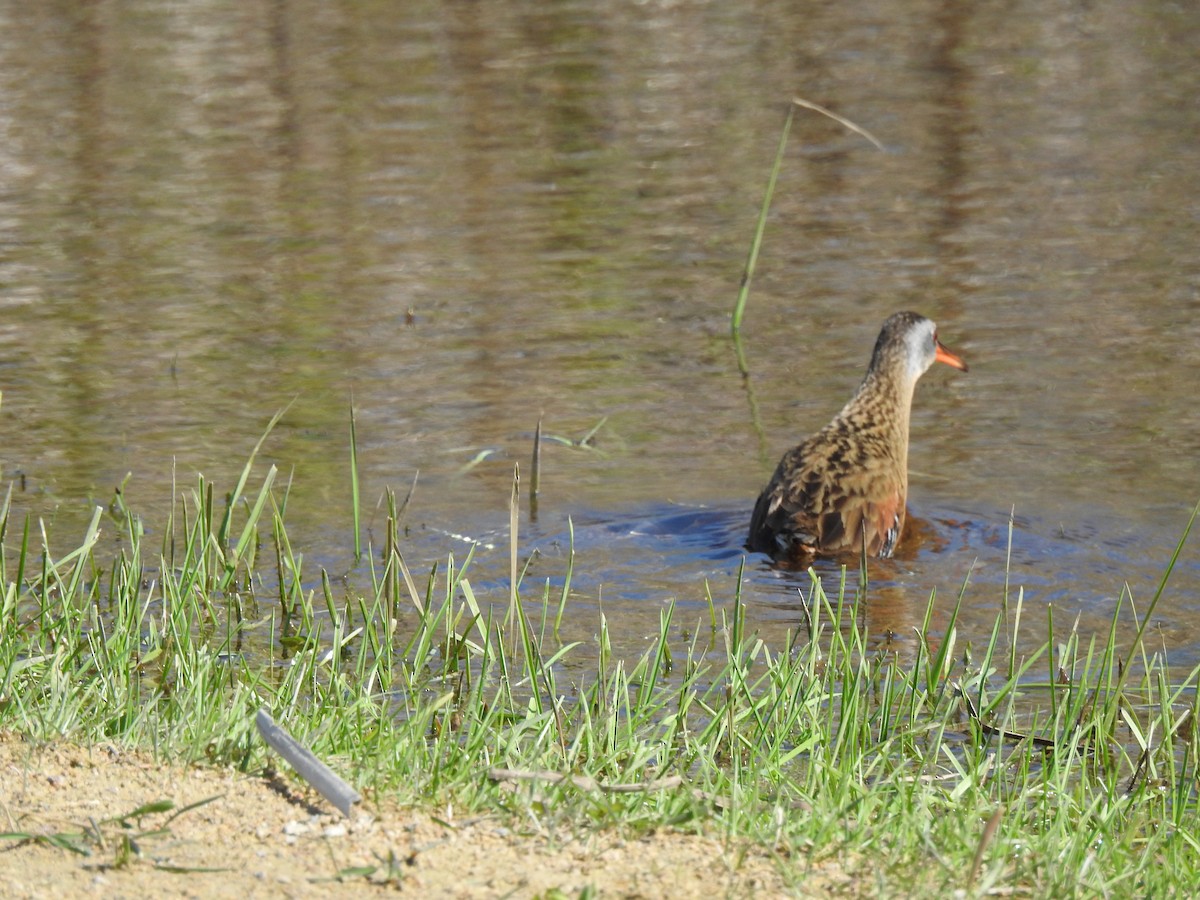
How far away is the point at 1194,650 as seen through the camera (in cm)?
645

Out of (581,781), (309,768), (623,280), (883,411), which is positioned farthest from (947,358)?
(309,768)

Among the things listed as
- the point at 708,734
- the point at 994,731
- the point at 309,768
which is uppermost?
the point at 309,768

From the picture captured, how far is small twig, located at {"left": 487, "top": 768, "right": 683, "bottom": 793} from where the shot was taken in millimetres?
4207

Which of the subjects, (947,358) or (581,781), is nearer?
(581,781)

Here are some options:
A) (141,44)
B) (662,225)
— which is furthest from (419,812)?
(141,44)

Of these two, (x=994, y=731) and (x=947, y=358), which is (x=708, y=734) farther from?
(x=947, y=358)

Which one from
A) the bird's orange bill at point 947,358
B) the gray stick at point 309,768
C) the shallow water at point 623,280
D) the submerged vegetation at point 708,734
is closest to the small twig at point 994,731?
the submerged vegetation at point 708,734

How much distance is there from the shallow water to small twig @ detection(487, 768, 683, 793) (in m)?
2.62

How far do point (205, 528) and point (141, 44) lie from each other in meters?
17.2

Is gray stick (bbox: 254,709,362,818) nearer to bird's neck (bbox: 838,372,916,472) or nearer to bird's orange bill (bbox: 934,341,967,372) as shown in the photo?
bird's neck (bbox: 838,372,916,472)

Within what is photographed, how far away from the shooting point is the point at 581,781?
4.26 meters

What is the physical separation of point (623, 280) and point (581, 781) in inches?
342

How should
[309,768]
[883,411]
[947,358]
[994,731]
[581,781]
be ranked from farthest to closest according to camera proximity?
1. [947,358]
2. [883,411]
3. [994,731]
4. [581,781]
5. [309,768]

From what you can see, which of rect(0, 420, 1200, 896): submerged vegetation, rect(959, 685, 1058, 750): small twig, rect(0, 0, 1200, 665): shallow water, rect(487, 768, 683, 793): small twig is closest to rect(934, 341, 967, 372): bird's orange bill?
rect(0, 0, 1200, 665): shallow water
